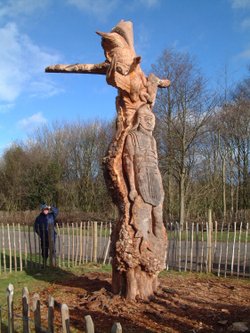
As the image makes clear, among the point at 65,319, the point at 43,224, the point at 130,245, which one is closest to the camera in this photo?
the point at 65,319

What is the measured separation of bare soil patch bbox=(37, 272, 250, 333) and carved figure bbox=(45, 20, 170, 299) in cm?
33

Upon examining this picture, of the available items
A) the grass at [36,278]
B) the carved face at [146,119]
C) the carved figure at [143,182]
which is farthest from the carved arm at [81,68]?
the grass at [36,278]

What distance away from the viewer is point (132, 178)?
6184mm

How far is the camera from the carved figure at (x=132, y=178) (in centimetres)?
601

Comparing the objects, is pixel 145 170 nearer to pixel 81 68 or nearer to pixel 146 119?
pixel 146 119

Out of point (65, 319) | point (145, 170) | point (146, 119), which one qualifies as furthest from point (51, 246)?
point (65, 319)

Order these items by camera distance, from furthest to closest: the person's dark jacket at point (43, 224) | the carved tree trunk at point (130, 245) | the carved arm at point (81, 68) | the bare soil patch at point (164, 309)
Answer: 1. the person's dark jacket at point (43, 224)
2. the carved arm at point (81, 68)
3. the carved tree trunk at point (130, 245)
4. the bare soil patch at point (164, 309)

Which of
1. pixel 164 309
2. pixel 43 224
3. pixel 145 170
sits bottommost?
pixel 164 309

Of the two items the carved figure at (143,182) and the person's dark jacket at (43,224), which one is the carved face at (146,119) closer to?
the carved figure at (143,182)

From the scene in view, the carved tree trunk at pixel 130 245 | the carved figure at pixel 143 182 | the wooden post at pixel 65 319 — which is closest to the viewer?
the wooden post at pixel 65 319

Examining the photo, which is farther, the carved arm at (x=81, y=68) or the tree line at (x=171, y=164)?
the tree line at (x=171, y=164)

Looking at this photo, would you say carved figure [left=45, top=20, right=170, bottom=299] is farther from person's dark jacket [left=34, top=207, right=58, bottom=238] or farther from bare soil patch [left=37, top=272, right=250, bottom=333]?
person's dark jacket [left=34, top=207, right=58, bottom=238]

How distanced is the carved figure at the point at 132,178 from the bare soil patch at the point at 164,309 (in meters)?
0.33

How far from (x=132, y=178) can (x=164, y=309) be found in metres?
2.05
